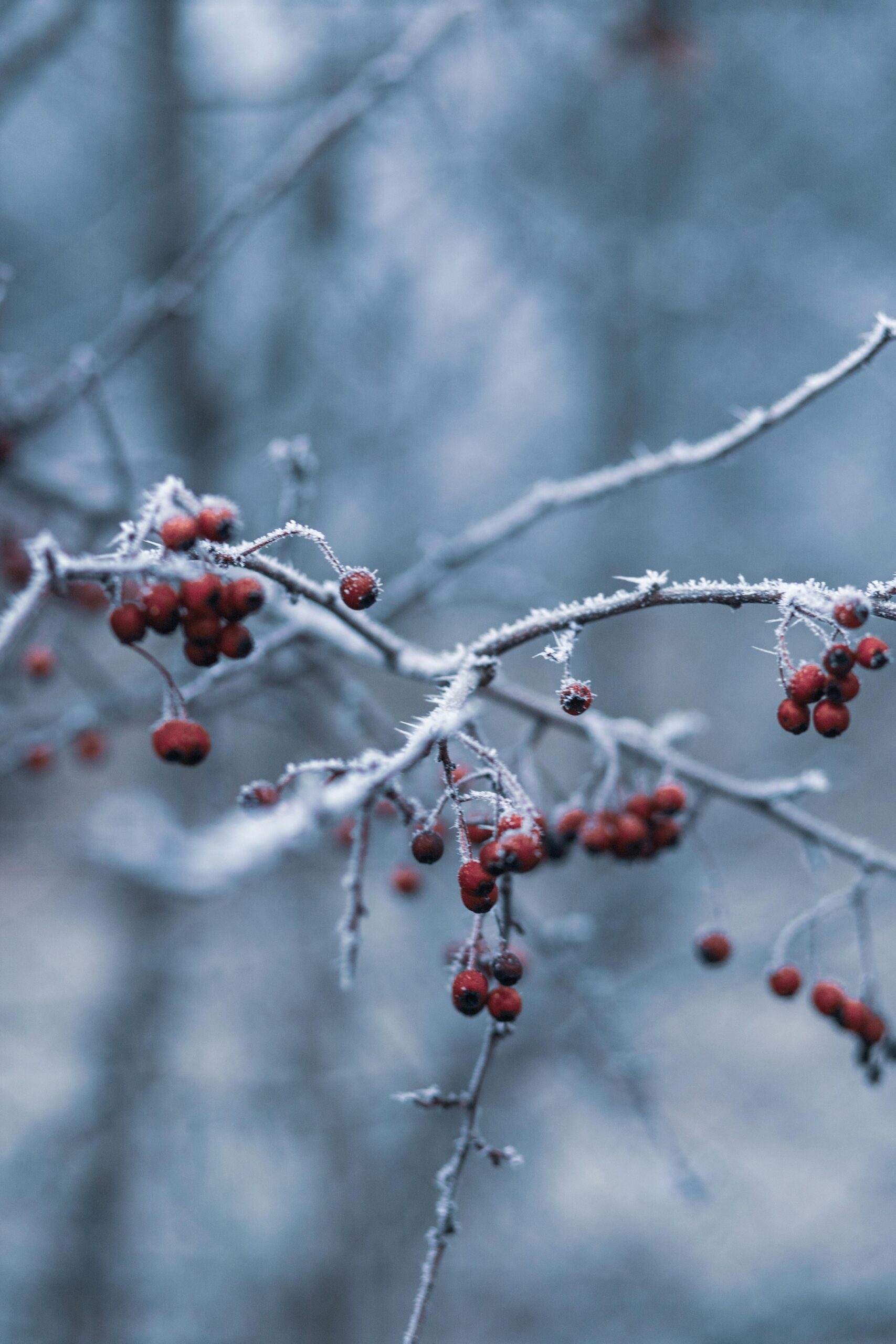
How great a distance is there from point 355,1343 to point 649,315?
6608 millimetres

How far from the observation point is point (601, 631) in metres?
7.05

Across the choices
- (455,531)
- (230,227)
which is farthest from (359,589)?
(455,531)

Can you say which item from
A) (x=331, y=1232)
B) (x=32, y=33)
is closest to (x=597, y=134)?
(x=32, y=33)

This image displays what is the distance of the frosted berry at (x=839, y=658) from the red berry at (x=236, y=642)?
0.70m

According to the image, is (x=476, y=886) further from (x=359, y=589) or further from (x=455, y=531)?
(x=455, y=531)

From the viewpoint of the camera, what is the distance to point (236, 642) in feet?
3.34

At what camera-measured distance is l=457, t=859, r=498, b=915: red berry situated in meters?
0.99

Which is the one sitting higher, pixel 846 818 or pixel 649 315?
pixel 649 315

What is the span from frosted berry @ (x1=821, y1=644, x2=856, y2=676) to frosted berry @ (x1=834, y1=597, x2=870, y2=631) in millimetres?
102

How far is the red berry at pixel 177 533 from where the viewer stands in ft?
2.98

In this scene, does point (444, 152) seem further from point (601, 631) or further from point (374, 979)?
point (374, 979)

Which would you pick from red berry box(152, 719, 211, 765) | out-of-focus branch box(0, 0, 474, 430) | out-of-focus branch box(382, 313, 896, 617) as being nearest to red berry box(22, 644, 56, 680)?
out-of-focus branch box(0, 0, 474, 430)

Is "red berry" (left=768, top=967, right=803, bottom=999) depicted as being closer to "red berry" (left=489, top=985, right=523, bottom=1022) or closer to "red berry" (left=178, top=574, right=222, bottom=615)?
"red berry" (left=489, top=985, right=523, bottom=1022)

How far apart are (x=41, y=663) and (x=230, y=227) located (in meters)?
1.22
